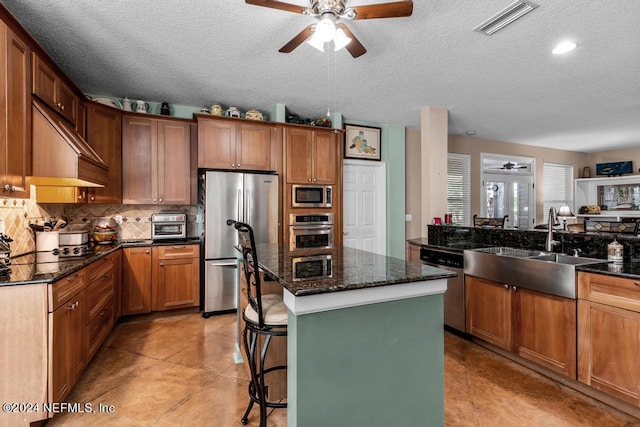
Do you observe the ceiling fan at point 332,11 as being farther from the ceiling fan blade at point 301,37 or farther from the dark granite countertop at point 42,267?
the dark granite countertop at point 42,267

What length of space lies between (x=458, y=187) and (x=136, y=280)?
5.23 m

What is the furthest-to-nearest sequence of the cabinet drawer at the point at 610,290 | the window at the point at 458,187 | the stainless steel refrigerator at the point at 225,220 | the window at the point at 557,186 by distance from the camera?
the window at the point at 557,186 < the window at the point at 458,187 < the stainless steel refrigerator at the point at 225,220 < the cabinet drawer at the point at 610,290

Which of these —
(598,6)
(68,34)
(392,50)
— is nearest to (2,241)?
(68,34)

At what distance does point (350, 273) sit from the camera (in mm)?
1547

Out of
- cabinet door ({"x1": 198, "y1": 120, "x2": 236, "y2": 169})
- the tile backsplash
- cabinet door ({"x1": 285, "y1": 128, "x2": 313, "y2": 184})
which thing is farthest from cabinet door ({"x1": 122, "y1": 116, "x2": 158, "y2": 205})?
cabinet door ({"x1": 285, "y1": 128, "x2": 313, "y2": 184})

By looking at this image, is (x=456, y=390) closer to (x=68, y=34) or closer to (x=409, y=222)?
(x=409, y=222)

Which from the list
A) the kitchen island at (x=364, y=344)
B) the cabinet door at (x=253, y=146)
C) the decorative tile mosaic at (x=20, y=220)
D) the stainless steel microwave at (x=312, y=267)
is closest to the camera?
the kitchen island at (x=364, y=344)

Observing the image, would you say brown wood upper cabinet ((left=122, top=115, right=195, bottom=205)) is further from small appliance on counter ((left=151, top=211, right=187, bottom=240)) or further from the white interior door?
the white interior door

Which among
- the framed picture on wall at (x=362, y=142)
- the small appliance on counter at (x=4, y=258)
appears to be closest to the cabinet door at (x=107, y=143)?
the small appliance on counter at (x=4, y=258)

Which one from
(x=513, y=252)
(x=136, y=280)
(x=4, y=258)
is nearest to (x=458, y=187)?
(x=513, y=252)

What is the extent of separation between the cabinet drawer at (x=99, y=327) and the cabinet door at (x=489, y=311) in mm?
3193

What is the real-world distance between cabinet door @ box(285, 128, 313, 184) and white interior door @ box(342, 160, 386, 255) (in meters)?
0.76

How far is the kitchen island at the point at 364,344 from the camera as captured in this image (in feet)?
4.32

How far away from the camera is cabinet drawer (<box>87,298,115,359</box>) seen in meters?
2.46
